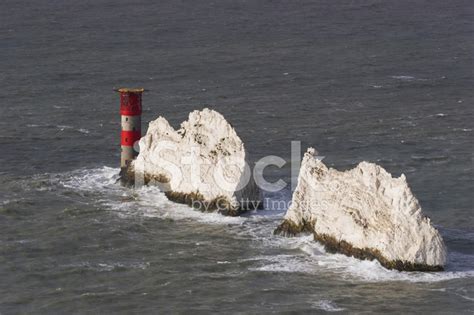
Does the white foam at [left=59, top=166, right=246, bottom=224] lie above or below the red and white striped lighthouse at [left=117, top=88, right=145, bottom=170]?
below

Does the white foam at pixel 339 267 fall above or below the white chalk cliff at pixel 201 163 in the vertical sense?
below

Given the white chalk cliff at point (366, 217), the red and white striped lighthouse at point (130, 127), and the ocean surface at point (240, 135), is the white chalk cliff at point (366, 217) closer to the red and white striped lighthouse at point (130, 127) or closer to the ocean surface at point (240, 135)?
the ocean surface at point (240, 135)

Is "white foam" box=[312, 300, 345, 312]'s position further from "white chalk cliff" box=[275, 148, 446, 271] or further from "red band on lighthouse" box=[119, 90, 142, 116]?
"red band on lighthouse" box=[119, 90, 142, 116]

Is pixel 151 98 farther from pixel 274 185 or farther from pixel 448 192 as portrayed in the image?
pixel 448 192

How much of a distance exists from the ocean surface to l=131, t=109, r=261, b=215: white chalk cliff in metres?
1.51

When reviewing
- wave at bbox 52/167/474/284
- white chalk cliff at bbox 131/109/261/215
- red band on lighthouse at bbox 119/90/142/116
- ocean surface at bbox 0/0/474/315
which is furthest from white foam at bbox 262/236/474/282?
red band on lighthouse at bbox 119/90/142/116

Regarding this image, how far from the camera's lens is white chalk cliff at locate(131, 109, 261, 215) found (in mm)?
103625

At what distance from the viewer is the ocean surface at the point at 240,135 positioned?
87.0 metres

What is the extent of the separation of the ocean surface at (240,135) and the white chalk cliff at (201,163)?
1.51 metres

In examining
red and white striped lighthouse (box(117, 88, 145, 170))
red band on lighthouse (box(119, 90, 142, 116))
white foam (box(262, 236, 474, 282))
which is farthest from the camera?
red and white striped lighthouse (box(117, 88, 145, 170))

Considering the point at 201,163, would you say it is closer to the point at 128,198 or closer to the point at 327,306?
the point at 128,198

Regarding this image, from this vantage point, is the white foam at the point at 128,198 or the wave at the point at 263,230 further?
the white foam at the point at 128,198

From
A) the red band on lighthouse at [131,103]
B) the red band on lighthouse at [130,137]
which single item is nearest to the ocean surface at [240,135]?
the red band on lighthouse at [130,137]

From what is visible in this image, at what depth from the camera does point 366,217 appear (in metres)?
91.3
